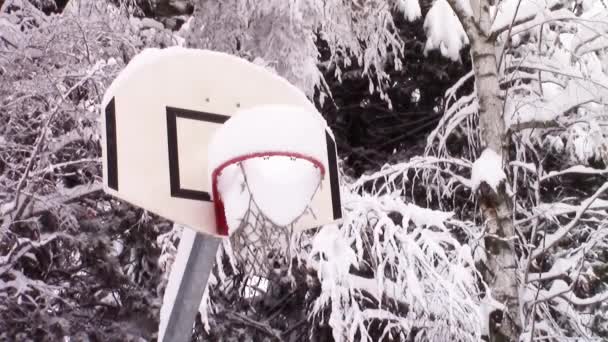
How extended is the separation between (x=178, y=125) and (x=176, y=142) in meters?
0.07

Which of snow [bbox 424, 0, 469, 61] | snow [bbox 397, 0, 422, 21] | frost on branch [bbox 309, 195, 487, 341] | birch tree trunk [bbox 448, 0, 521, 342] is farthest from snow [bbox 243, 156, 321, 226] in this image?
snow [bbox 397, 0, 422, 21]

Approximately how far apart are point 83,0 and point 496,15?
10.3 ft

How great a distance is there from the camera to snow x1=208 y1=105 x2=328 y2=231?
1.78 m

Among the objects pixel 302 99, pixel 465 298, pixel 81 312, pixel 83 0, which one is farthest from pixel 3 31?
pixel 465 298

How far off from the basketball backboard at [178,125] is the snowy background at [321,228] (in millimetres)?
2072

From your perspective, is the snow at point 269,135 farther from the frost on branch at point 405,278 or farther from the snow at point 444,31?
the snow at point 444,31

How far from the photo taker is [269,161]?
186 centimetres

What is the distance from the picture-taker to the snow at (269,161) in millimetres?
1777

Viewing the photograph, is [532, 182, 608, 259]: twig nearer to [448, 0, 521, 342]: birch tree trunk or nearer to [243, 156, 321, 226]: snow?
[448, 0, 521, 342]: birch tree trunk

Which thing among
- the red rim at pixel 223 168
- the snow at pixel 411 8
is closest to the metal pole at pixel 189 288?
the red rim at pixel 223 168

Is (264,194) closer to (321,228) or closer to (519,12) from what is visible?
(321,228)

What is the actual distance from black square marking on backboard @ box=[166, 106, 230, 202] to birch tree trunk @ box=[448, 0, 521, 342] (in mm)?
3127

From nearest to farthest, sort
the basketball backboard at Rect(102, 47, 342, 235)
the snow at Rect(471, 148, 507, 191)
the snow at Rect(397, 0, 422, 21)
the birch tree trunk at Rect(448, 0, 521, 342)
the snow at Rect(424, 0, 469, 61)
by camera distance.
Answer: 1. the basketball backboard at Rect(102, 47, 342, 235)
2. the birch tree trunk at Rect(448, 0, 521, 342)
3. the snow at Rect(471, 148, 507, 191)
4. the snow at Rect(424, 0, 469, 61)
5. the snow at Rect(397, 0, 422, 21)

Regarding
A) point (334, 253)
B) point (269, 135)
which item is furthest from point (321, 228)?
point (269, 135)
